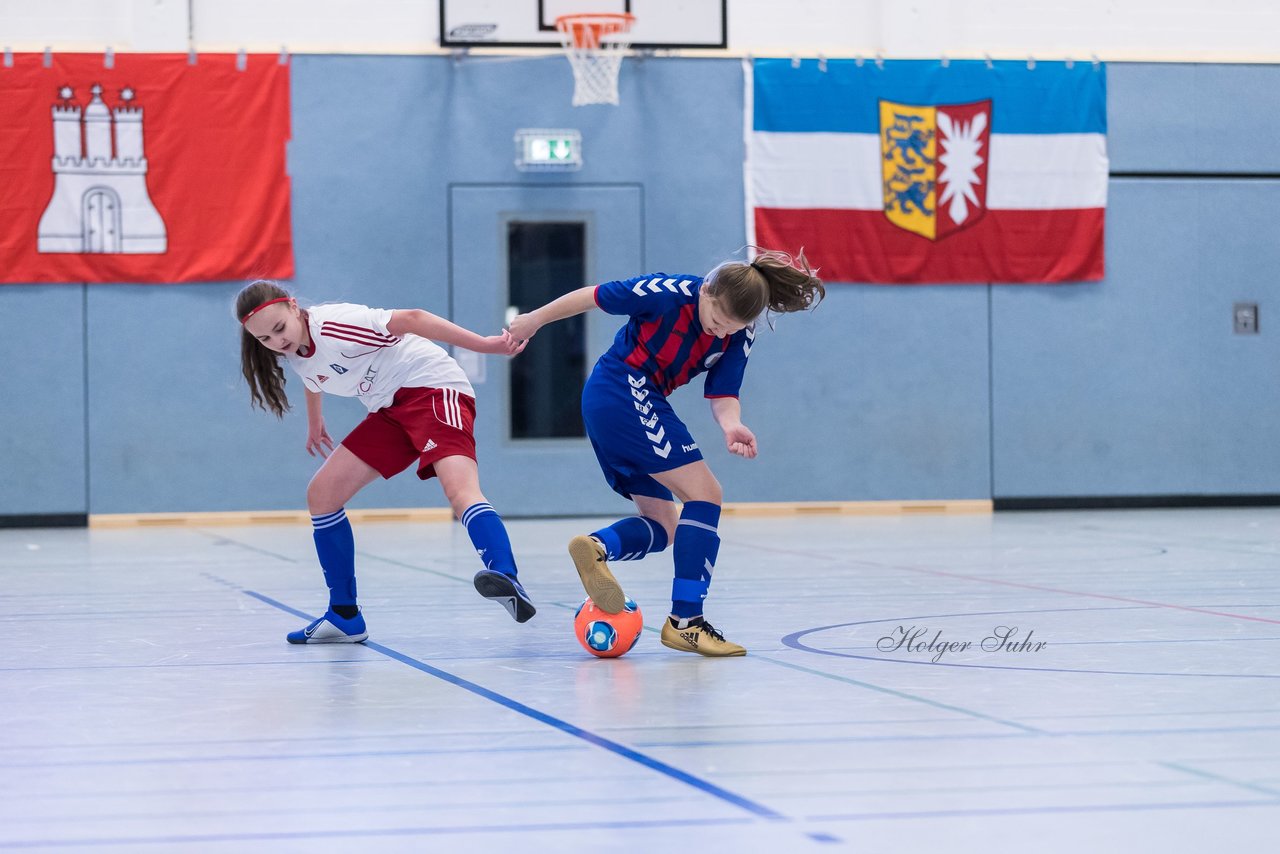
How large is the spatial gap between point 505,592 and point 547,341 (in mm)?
9015

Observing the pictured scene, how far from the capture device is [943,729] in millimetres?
3627

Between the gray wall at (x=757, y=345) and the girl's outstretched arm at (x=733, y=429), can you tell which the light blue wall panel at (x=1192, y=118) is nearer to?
the gray wall at (x=757, y=345)

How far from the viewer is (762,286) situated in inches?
Answer: 186

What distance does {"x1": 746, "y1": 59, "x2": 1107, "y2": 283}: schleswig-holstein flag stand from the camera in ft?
45.1

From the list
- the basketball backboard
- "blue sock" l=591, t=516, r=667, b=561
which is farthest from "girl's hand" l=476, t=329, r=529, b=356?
the basketball backboard

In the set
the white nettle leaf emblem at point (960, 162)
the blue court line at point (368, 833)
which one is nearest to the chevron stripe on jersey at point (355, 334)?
the blue court line at point (368, 833)

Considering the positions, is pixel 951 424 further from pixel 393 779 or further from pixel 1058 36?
pixel 393 779

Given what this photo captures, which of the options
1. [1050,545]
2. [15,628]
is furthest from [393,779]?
[1050,545]

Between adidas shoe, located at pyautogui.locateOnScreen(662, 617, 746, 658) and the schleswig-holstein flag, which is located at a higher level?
the schleswig-holstein flag

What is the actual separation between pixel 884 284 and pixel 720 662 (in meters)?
9.58

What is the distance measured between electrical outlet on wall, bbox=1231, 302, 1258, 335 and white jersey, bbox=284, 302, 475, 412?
35.7 ft

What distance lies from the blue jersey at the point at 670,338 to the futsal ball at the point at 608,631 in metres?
0.75

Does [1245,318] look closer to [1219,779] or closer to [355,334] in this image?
[355,334]

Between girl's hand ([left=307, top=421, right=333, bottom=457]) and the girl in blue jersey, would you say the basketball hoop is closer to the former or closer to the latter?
girl's hand ([left=307, top=421, right=333, bottom=457])
